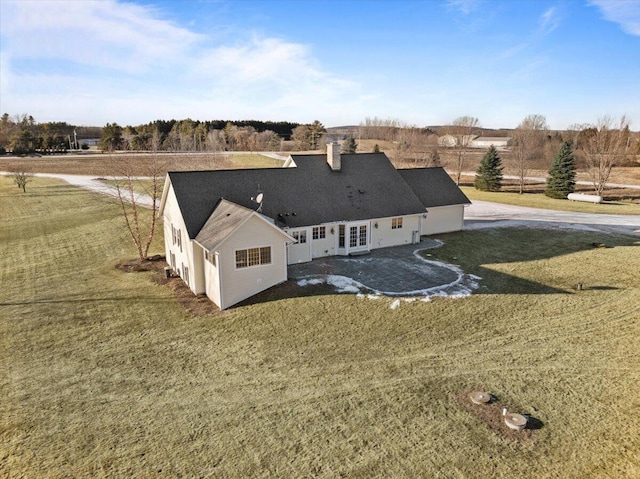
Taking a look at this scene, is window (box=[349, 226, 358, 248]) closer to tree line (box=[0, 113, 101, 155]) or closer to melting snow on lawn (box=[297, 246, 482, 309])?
melting snow on lawn (box=[297, 246, 482, 309])

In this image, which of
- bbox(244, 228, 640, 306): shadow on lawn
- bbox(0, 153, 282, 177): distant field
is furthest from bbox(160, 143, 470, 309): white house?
bbox(0, 153, 282, 177): distant field

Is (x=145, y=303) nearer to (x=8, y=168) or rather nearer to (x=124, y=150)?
(x=8, y=168)

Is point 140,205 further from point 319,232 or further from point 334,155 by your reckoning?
point 319,232

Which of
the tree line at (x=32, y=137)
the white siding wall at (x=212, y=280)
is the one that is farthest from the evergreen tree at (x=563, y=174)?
the tree line at (x=32, y=137)

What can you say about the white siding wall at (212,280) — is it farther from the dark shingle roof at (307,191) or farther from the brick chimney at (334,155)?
the brick chimney at (334,155)

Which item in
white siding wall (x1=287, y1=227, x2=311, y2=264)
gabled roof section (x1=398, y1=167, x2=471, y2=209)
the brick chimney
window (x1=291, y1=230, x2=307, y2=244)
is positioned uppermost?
the brick chimney

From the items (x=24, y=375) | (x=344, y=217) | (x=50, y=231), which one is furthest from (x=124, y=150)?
(x=24, y=375)
